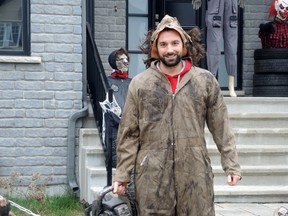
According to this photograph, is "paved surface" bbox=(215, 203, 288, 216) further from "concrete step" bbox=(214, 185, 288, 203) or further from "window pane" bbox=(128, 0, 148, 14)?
"window pane" bbox=(128, 0, 148, 14)

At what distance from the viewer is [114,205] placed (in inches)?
164

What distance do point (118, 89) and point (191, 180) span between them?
3.17 metres

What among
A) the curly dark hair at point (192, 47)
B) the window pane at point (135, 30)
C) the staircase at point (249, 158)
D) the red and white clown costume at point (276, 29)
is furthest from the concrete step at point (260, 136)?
the curly dark hair at point (192, 47)

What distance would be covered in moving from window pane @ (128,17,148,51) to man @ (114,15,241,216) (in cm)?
565

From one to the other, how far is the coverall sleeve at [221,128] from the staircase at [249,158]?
2.59m

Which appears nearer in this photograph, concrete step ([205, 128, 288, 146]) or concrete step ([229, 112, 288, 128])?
concrete step ([205, 128, 288, 146])

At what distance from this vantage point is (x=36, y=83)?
7445 mm

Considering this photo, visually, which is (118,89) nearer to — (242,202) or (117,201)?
(242,202)

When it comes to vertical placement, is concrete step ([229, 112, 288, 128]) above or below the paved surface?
above

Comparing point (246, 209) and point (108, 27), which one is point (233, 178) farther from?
point (108, 27)

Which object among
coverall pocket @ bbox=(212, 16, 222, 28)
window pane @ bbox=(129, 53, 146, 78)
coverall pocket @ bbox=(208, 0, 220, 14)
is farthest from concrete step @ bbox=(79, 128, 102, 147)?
window pane @ bbox=(129, 53, 146, 78)

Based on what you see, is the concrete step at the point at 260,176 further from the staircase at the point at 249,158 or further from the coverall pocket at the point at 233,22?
the coverall pocket at the point at 233,22

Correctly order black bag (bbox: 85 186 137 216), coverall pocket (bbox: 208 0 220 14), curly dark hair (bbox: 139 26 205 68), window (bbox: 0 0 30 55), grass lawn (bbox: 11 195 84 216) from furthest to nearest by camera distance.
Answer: coverall pocket (bbox: 208 0 220 14) < window (bbox: 0 0 30 55) < grass lawn (bbox: 11 195 84 216) < curly dark hair (bbox: 139 26 205 68) < black bag (bbox: 85 186 137 216)

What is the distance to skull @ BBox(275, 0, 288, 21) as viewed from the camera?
9070 millimetres
